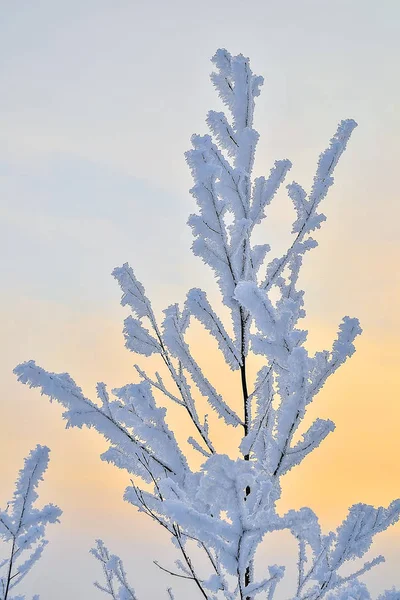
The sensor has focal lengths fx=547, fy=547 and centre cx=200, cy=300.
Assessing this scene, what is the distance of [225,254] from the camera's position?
322 centimetres

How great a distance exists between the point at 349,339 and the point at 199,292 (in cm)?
91

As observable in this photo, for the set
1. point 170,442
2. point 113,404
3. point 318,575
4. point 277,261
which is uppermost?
point 277,261

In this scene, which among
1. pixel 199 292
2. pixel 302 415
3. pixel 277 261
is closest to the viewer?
pixel 302 415

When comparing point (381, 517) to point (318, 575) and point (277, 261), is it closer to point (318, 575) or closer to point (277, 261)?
point (318, 575)

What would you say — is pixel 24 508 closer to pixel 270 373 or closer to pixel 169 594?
pixel 169 594

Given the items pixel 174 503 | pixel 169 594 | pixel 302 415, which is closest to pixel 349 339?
pixel 302 415

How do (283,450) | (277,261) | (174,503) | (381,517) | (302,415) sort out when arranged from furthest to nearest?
(277,261) < (381,517) < (283,450) < (302,415) < (174,503)

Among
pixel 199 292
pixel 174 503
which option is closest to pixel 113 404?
pixel 199 292

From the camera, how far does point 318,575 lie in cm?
285

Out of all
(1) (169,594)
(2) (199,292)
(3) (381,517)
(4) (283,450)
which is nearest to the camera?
A: (4) (283,450)

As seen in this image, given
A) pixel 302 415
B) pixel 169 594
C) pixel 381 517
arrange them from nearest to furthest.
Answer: pixel 302 415 → pixel 381 517 → pixel 169 594

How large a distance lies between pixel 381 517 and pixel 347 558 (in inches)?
10.4

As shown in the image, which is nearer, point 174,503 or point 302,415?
point 174,503

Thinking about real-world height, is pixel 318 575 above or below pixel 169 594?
below
